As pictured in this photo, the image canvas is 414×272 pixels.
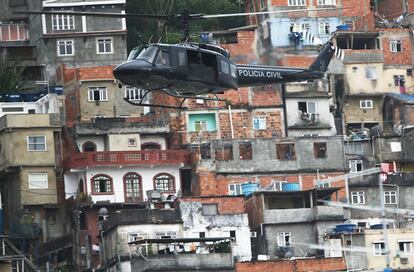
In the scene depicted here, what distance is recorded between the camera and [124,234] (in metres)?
113

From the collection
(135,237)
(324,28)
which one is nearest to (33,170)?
(135,237)

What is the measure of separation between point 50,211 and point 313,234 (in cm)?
1792

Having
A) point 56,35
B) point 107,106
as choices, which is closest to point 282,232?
point 107,106

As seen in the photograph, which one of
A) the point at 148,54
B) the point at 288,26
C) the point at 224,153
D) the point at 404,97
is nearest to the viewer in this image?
the point at 148,54

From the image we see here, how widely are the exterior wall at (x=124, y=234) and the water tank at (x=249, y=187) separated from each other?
10097 millimetres

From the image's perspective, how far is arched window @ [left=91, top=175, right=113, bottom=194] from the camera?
411 feet

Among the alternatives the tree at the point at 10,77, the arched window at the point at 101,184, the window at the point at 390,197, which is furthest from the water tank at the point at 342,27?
the arched window at the point at 101,184

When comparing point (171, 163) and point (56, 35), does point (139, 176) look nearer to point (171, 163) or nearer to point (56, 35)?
point (171, 163)

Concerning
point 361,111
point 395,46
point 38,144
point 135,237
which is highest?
point 395,46

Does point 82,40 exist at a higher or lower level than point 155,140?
higher

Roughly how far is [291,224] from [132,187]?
40.3 ft

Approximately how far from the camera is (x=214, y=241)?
4370 inches

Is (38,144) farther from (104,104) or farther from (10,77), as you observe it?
(10,77)

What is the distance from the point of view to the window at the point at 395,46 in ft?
479
